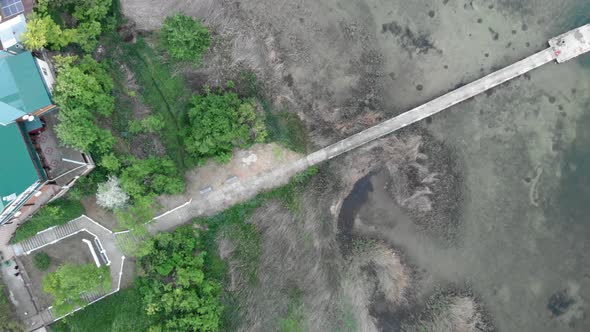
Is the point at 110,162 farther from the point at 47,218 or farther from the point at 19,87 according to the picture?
the point at 19,87

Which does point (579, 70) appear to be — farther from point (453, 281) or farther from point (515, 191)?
point (453, 281)

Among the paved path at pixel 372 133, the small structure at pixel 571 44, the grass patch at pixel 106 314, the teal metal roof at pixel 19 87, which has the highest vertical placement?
the teal metal roof at pixel 19 87

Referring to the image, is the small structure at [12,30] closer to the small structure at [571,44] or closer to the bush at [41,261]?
the bush at [41,261]

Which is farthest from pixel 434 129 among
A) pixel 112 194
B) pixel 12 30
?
pixel 12 30

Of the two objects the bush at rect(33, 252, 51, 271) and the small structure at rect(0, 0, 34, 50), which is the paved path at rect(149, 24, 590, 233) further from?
the small structure at rect(0, 0, 34, 50)

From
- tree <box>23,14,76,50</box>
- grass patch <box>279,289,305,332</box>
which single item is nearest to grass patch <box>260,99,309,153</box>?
grass patch <box>279,289,305,332</box>

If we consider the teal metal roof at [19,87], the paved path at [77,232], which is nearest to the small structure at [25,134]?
the teal metal roof at [19,87]

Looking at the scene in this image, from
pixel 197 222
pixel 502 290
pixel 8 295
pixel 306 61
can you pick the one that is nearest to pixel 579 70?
pixel 502 290
